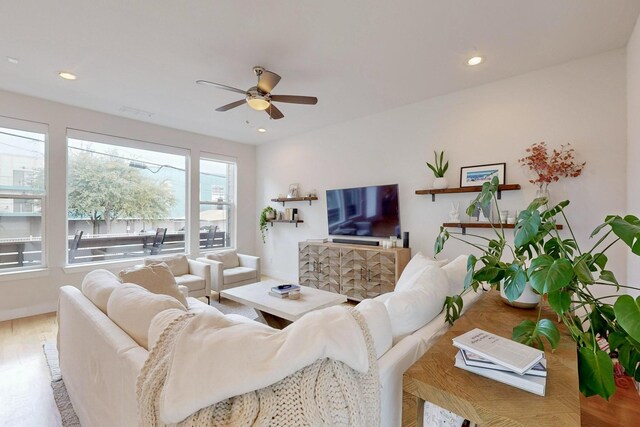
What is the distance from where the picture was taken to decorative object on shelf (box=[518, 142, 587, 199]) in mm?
2781

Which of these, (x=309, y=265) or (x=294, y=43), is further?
(x=309, y=265)

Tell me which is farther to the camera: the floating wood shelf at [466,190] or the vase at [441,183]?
the vase at [441,183]

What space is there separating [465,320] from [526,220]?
0.60m

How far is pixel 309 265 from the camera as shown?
15.1 ft

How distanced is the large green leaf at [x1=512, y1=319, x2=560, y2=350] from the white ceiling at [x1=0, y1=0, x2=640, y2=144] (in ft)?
6.78

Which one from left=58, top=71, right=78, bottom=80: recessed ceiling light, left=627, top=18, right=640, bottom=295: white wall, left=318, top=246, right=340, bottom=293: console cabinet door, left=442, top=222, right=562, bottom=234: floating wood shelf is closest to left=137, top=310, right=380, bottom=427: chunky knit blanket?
left=627, top=18, right=640, bottom=295: white wall

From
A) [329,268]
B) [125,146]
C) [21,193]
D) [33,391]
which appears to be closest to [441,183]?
[329,268]

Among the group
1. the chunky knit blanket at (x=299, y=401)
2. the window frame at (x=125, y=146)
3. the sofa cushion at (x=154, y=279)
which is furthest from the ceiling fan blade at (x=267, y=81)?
the window frame at (x=125, y=146)

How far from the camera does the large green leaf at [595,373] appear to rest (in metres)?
0.98

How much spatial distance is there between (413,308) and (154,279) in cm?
199

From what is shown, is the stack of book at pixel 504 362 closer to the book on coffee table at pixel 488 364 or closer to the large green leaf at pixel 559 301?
the book on coffee table at pixel 488 364

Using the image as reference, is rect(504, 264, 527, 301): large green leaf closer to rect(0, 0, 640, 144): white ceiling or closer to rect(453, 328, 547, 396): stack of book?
rect(453, 328, 547, 396): stack of book

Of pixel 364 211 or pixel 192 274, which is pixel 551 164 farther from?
pixel 192 274

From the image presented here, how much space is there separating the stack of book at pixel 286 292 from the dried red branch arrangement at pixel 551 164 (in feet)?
8.67
